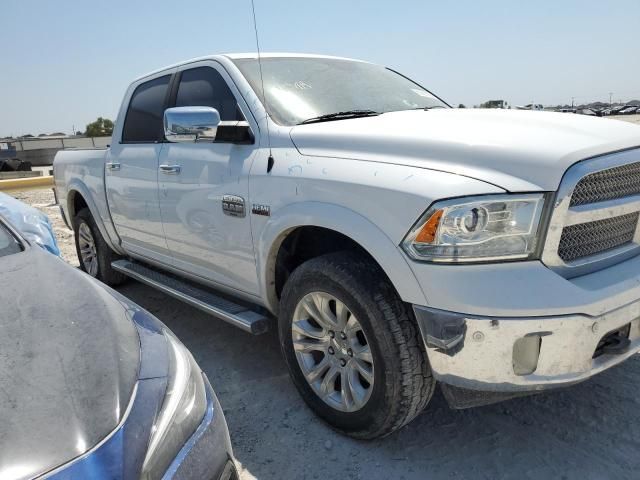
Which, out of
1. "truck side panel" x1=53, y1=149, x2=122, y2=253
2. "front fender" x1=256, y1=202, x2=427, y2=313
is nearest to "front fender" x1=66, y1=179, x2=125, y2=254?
"truck side panel" x1=53, y1=149, x2=122, y2=253

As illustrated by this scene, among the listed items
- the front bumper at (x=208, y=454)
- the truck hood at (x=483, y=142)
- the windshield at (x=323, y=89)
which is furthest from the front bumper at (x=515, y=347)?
the windshield at (x=323, y=89)

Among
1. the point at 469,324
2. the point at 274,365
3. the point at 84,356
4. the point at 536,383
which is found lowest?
the point at 274,365

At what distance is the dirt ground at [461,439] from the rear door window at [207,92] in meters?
1.66

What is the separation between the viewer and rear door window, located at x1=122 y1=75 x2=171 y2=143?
12.6ft

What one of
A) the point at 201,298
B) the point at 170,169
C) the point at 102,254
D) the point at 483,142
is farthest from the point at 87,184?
the point at 483,142

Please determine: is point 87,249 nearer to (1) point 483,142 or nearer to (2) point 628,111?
(1) point 483,142

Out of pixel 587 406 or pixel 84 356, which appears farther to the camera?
pixel 587 406

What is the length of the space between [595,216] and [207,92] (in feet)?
7.92

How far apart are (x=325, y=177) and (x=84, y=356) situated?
1.24 m

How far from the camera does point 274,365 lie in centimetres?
328

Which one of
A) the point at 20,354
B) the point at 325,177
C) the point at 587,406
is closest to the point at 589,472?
the point at 587,406

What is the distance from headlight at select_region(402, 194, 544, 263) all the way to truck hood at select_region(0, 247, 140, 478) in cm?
117

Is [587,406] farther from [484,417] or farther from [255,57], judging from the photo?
[255,57]

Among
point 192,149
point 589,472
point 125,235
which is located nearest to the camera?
point 589,472
